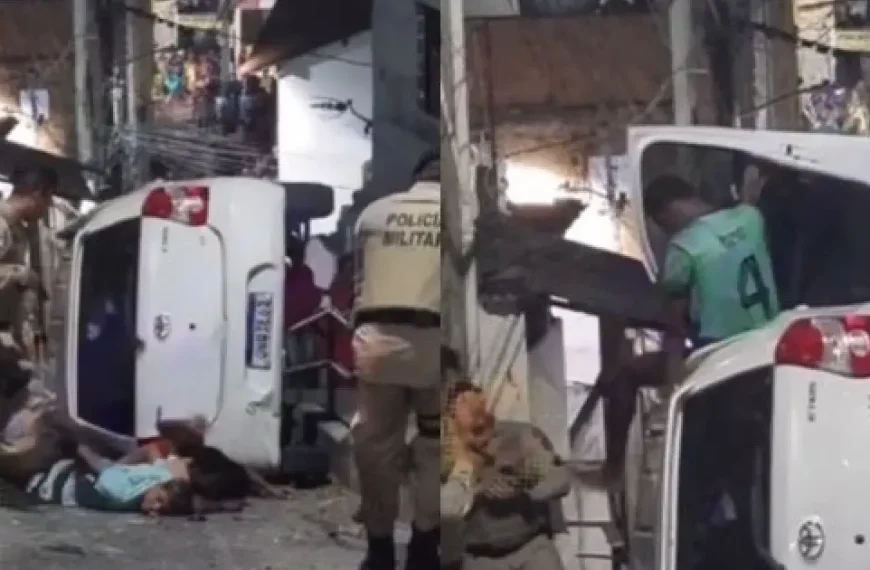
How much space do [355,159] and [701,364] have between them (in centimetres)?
36

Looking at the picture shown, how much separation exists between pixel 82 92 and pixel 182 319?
23cm

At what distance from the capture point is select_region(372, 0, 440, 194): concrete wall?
1.29 meters

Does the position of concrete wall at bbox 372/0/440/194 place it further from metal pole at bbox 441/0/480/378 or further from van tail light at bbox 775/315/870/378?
van tail light at bbox 775/315/870/378

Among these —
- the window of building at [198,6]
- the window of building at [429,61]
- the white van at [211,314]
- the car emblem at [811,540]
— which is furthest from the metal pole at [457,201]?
the car emblem at [811,540]

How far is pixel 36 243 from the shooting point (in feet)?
4.33

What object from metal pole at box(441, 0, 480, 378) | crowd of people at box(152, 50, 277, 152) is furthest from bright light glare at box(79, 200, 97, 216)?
metal pole at box(441, 0, 480, 378)

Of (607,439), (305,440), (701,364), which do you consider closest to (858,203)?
(701,364)

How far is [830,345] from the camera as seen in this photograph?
1161mm

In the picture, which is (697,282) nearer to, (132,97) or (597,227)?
(597,227)

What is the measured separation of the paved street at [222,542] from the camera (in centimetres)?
128

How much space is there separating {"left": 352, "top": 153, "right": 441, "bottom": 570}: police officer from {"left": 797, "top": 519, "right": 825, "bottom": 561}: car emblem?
1.08 feet

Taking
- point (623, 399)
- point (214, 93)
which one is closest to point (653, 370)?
point (623, 399)

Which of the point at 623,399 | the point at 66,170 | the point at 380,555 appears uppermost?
the point at 66,170

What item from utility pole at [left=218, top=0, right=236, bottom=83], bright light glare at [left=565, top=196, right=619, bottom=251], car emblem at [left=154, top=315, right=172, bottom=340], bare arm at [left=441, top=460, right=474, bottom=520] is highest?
utility pole at [left=218, top=0, right=236, bottom=83]
